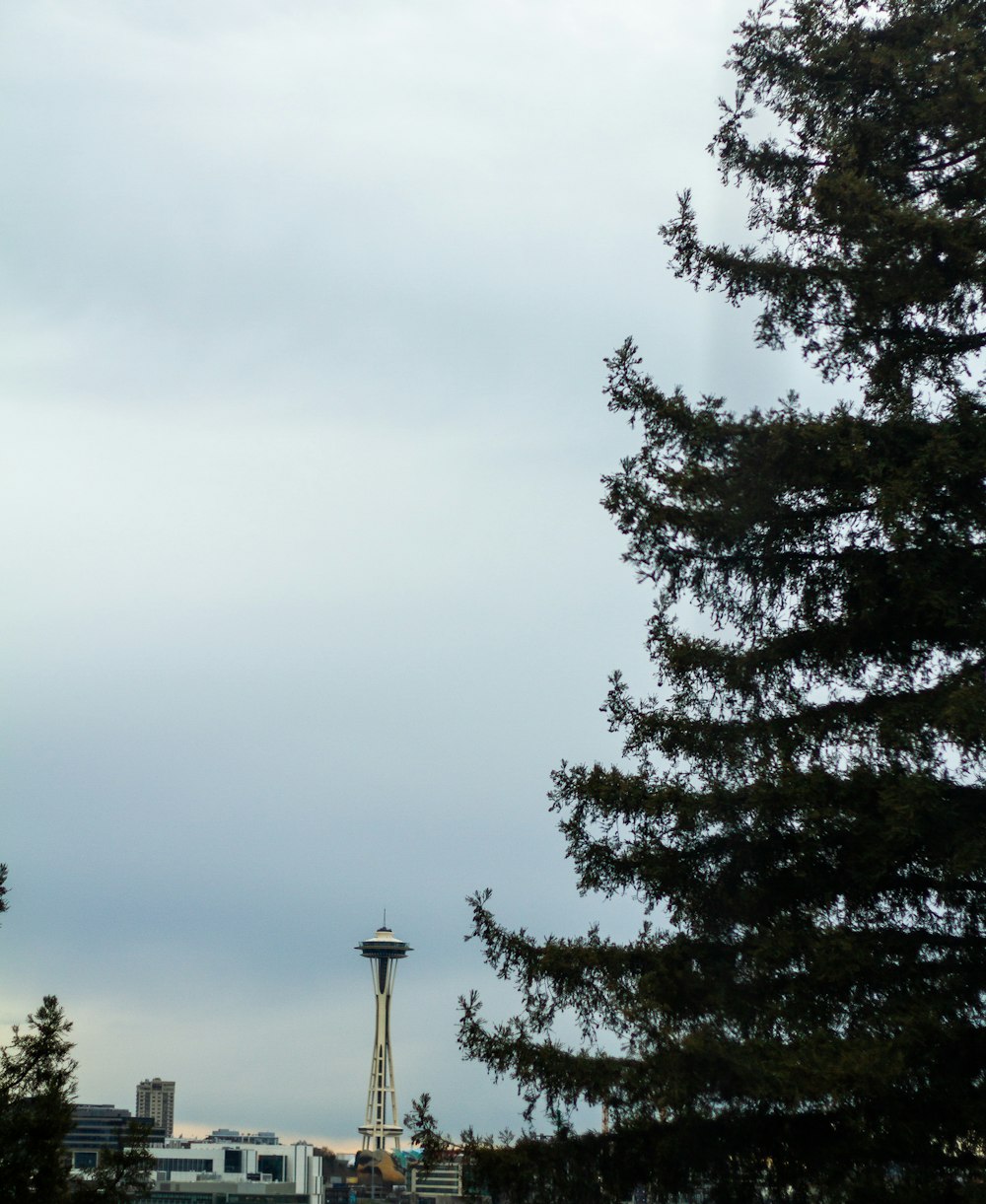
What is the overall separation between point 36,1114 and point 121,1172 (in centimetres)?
240

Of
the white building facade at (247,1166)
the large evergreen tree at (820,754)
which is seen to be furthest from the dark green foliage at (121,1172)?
the white building facade at (247,1166)

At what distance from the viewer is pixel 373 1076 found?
147375 mm

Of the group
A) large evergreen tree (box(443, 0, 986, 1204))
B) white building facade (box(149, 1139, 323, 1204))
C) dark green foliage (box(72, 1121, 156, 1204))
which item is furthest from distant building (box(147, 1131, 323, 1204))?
large evergreen tree (box(443, 0, 986, 1204))

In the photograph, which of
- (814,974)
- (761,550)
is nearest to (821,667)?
(761,550)

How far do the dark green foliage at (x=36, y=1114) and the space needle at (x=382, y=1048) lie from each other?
121 meters

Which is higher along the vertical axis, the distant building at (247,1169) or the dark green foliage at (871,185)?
the dark green foliage at (871,185)

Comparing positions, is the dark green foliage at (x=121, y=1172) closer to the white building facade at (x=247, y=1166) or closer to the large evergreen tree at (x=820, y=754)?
the large evergreen tree at (x=820, y=754)

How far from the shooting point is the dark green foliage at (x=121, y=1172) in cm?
1750

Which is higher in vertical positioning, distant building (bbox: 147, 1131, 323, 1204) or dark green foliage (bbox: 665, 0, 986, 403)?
dark green foliage (bbox: 665, 0, 986, 403)

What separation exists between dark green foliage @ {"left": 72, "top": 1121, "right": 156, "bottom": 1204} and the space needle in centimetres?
11908

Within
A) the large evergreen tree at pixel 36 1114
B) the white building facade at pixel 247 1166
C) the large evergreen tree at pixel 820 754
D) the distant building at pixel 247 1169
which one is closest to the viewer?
the large evergreen tree at pixel 820 754

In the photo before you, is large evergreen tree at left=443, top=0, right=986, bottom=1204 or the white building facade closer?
large evergreen tree at left=443, top=0, right=986, bottom=1204

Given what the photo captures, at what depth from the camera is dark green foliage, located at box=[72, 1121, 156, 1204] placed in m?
17.5

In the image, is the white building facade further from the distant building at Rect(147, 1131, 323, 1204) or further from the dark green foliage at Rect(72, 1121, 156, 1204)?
the dark green foliage at Rect(72, 1121, 156, 1204)
